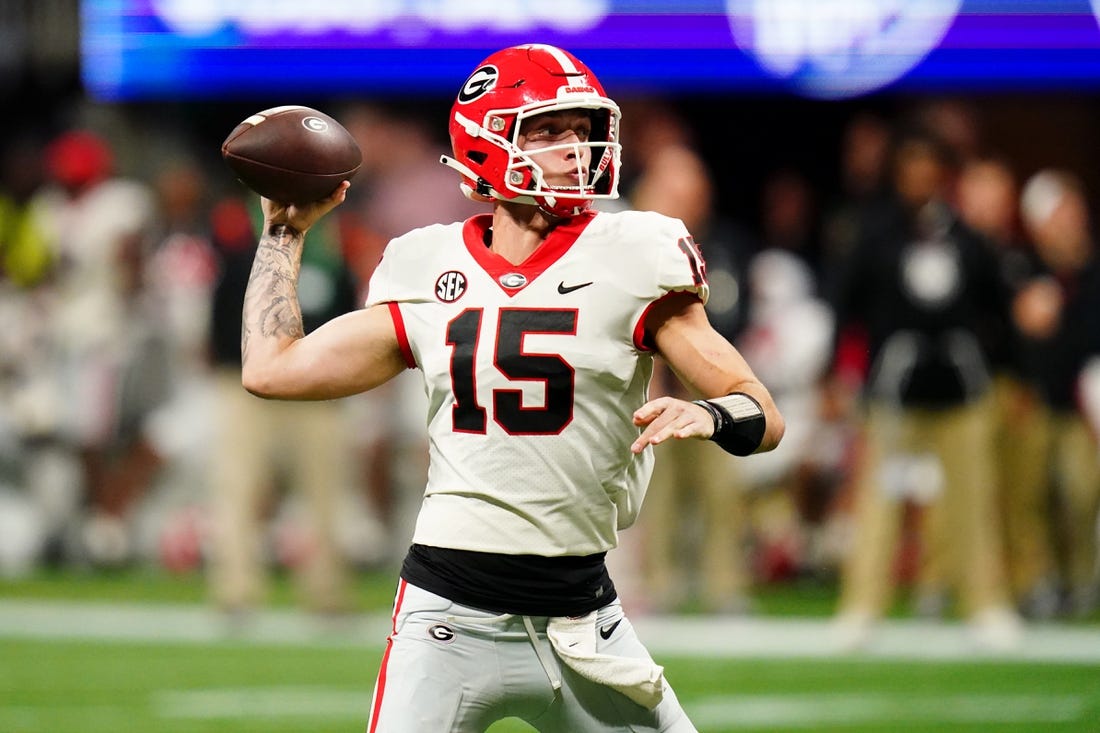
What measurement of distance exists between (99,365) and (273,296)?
7848 millimetres

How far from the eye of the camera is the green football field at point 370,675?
620cm

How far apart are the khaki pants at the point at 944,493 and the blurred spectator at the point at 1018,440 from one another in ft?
3.05

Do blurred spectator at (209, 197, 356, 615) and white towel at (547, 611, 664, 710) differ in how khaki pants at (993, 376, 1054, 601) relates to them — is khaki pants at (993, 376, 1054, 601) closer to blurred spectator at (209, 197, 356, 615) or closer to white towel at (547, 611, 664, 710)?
blurred spectator at (209, 197, 356, 615)

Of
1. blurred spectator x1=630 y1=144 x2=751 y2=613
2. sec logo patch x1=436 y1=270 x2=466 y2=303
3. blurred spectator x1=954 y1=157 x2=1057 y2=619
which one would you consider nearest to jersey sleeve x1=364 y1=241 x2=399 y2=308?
sec logo patch x1=436 y1=270 x2=466 y2=303

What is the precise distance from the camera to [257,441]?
8.75 metres

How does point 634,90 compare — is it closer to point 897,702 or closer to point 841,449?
point 841,449

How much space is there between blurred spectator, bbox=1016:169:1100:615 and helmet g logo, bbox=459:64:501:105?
6312 mm

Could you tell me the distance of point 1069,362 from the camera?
925cm

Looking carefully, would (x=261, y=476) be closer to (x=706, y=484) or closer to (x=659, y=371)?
(x=659, y=371)

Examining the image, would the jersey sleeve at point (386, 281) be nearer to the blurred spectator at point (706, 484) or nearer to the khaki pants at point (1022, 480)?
the blurred spectator at point (706, 484)

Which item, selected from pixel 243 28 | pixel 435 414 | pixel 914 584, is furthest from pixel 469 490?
pixel 243 28

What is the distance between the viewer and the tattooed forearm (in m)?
3.62

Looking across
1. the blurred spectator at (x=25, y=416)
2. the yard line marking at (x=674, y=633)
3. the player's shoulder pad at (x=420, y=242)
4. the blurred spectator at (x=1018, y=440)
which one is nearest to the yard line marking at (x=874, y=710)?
the yard line marking at (x=674, y=633)

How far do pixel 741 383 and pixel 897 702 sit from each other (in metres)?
3.50
